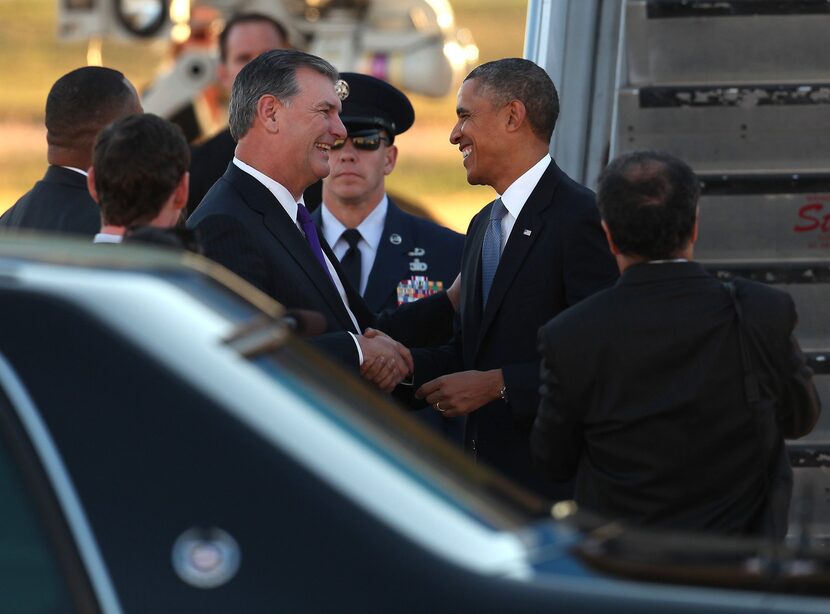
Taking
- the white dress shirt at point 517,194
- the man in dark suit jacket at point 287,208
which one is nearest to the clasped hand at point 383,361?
the man in dark suit jacket at point 287,208

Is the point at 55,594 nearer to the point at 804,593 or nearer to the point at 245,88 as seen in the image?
the point at 804,593

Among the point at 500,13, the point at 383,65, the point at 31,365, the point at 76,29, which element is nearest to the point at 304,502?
the point at 31,365

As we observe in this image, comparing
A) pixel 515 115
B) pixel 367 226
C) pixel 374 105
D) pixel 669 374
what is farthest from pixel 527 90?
pixel 367 226

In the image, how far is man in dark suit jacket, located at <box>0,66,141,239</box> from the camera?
448 centimetres

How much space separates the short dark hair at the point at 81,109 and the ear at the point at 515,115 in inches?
45.1

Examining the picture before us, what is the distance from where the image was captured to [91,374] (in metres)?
2.12

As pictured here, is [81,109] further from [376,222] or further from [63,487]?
[63,487]

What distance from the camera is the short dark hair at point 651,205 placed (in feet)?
11.4

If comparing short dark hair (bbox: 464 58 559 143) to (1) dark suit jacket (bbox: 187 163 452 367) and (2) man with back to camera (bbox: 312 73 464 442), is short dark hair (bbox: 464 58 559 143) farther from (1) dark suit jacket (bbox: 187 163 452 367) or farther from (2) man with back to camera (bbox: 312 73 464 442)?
(2) man with back to camera (bbox: 312 73 464 442)

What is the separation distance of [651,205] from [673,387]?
1.34 ft

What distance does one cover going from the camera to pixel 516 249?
4.40 meters

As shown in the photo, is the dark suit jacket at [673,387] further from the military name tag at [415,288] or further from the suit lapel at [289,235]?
the military name tag at [415,288]

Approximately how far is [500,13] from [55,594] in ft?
123

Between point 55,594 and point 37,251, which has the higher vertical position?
point 37,251
